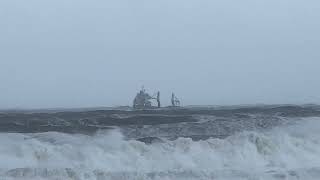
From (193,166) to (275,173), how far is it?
2052 millimetres

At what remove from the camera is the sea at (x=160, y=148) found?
50.8 ft

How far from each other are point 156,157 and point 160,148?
15.0 inches

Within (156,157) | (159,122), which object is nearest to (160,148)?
(156,157)

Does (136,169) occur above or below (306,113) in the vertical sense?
below

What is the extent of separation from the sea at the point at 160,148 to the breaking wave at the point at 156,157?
0.07 ft

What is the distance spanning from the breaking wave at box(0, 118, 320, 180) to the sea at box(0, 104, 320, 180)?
0.02 m

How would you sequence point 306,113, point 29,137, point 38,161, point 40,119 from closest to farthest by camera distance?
point 38,161 < point 29,137 < point 40,119 < point 306,113

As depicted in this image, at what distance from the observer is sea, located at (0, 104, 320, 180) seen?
1549cm

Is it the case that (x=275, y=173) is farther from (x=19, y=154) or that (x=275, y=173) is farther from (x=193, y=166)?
(x=19, y=154)

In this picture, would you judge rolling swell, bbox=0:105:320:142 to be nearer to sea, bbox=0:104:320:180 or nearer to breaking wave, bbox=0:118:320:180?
sea, bbox=0:104:320:180

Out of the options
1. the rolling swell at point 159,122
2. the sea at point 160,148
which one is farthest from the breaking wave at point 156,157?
the rolling swell at point 159,122

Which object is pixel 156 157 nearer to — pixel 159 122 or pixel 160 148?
pixel 160 148

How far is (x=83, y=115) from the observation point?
20484mm

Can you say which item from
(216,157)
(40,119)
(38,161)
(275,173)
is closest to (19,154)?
(38,161)
